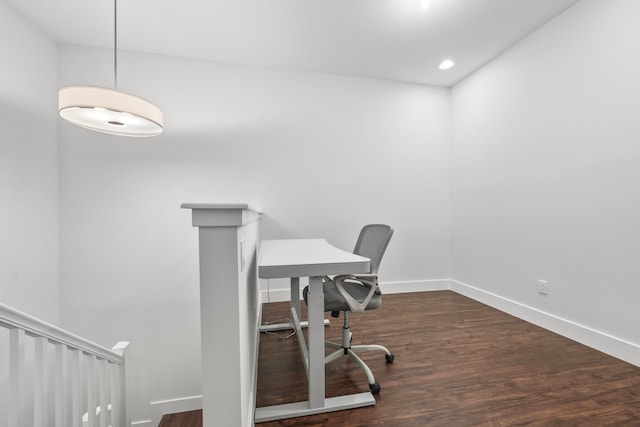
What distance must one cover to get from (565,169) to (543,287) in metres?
1.08

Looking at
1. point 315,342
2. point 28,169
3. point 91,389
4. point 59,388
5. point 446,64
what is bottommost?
point 91,389

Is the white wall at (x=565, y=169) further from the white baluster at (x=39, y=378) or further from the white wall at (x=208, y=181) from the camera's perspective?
the white baluster at (x=39, y=378)

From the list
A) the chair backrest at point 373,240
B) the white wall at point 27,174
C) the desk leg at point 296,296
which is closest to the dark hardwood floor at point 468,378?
the desk leg at point 296,296

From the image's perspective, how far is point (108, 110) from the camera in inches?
65.1

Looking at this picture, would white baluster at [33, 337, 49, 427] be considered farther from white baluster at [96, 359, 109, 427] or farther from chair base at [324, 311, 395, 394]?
chair base at [324, 311, 395, 394]

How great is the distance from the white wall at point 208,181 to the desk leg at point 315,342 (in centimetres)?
194

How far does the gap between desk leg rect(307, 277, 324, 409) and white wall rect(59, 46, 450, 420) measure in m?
1.94

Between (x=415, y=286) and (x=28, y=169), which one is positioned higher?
(x=28, y=169)

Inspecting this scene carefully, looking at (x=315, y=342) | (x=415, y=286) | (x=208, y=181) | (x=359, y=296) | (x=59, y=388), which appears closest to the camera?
(x=59, y=388)

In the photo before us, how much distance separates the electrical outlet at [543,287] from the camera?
252 cm

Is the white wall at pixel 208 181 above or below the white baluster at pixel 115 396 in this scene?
above

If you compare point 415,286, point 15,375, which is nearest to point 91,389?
point 15,375

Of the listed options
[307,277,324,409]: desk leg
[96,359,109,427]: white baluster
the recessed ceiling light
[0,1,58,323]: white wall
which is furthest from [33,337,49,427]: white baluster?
the recessed ceiling light

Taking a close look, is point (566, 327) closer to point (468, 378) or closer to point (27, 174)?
point (468, 378)
